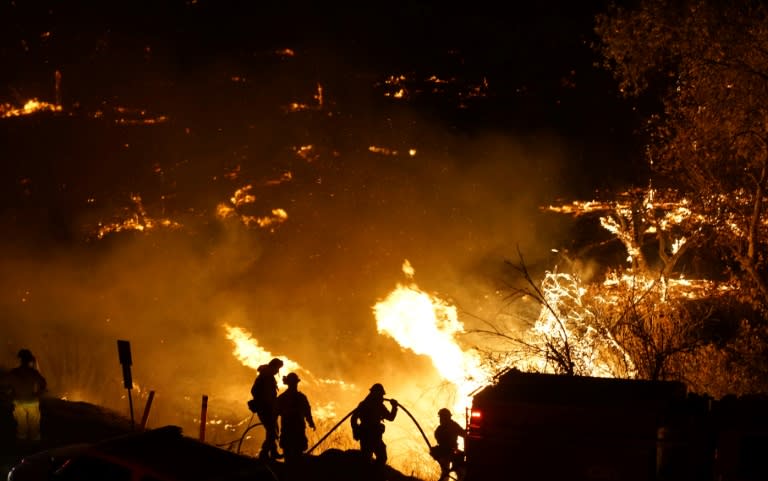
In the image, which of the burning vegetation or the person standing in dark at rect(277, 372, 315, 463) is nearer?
the person standing in dark at rect(277, 372, 315, 463)

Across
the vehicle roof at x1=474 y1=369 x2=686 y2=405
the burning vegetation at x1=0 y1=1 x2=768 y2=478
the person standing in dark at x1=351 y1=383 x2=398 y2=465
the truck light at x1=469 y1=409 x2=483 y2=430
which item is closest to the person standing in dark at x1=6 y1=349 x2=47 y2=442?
the person standing in dark at x1=351 y1=383 x2=398 y2=465

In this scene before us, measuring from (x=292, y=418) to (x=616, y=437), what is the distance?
548 centimetres

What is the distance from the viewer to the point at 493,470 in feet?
25.2

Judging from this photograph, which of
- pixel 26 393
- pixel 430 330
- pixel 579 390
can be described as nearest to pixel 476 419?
pixel 579 390

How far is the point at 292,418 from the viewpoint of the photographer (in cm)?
1130

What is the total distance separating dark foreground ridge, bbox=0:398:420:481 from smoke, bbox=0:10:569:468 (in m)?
7.61

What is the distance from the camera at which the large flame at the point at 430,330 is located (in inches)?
848

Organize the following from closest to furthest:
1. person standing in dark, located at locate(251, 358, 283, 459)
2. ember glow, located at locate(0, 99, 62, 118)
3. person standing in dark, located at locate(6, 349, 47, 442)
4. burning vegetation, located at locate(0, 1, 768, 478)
Answer: person standing in dark, located at locate(251, 358, 283, 459) → person standing in dark, located at locate(6, 349, 47, 442) → burning vegetation, located at locate(0, 1, 768, 478) → ember glow, located at locate(0, 99, 62, 118)

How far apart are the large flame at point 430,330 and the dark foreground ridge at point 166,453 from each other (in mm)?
7394

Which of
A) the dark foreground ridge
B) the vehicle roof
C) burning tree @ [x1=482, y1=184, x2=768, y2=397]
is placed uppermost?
burning tree @ [x1=482, y1=184, x2=768, y2=397]

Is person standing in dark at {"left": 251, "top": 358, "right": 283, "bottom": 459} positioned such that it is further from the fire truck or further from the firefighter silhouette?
the fire truck

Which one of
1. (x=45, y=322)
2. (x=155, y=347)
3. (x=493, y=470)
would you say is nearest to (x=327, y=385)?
(x=155, y=347)

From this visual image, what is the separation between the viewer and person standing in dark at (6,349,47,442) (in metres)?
11.8

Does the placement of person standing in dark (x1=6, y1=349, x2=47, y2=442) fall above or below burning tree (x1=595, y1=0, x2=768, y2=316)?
below
